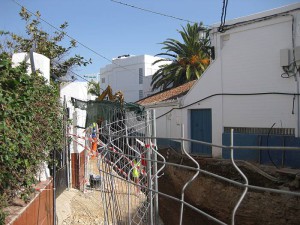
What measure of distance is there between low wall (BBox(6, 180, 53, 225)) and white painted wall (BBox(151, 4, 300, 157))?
1075 centimetres

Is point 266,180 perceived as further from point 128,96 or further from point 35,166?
point 128,96

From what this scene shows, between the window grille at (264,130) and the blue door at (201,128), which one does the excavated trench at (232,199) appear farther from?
the blue door at (201,128)

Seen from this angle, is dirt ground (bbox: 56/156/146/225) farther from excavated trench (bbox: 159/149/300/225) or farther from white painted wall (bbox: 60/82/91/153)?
excavated trench (bbox: 159/149/300/225)

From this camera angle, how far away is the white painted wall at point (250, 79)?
42.8 ft

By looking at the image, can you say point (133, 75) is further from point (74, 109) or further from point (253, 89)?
point (74, 109)

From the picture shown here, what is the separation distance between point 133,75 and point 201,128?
21.0 meters

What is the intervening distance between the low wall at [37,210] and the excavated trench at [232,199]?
4.66m

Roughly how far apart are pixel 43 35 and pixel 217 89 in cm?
814

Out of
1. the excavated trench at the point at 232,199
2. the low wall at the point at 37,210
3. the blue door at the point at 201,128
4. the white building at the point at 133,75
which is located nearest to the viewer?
the low wall at the point at 37,210

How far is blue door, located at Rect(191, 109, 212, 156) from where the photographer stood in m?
16.2

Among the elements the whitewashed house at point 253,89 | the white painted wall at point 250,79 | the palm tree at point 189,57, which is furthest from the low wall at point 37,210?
the palm tree at point 189,57

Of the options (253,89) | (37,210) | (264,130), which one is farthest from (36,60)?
(264,130)

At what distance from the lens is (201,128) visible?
1659 centimetres

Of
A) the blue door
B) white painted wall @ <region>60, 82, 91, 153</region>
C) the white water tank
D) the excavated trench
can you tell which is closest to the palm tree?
the blue door
